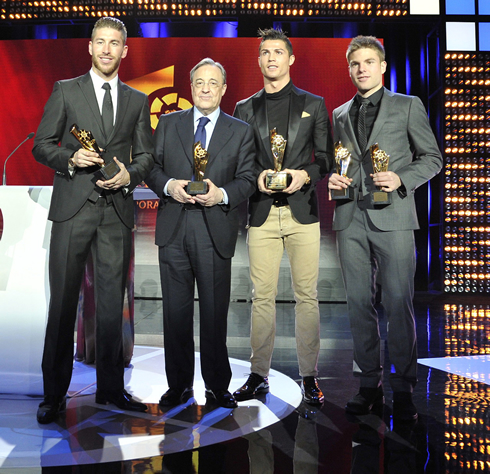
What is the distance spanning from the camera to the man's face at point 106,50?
266 cm

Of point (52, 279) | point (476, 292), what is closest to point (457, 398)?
point (52, 279)

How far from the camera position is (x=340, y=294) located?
23.3ft

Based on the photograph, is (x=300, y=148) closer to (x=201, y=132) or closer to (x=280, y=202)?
(x=280, y=202)

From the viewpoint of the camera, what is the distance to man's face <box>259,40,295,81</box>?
119 inches

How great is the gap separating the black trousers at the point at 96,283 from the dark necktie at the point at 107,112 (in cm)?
37

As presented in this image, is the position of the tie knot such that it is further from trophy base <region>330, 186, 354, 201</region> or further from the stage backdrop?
the stage backdrop

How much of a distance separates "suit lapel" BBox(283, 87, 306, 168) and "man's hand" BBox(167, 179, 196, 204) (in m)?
0.70

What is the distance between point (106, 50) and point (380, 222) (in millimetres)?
1672

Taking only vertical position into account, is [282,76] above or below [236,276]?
above

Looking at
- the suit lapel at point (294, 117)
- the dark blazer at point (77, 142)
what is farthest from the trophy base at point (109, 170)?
the suit lapel at point (294, 117)

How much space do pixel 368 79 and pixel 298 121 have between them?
18.3 inches

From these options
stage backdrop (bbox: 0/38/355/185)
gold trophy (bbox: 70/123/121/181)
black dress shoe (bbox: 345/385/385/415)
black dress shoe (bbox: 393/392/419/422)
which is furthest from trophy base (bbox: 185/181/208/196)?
stage backdrop (bbox: 0/38/355/185)

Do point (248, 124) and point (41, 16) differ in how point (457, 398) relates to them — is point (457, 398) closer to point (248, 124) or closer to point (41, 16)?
point (248, 124)

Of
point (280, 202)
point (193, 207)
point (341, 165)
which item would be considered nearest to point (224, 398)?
point (193, 207)
